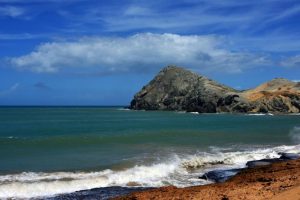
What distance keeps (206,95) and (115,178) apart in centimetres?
11735

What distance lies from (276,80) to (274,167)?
13811 centimetres

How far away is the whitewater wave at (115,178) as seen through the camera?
24.2 m

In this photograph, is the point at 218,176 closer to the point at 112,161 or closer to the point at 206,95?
the point at 112,161

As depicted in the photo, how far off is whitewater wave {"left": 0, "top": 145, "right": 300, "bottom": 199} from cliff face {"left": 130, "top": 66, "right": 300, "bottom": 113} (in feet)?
343

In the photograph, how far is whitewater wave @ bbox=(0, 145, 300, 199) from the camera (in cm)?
2425

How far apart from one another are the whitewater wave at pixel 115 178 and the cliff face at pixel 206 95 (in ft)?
343

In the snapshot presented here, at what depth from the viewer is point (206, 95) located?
470ft

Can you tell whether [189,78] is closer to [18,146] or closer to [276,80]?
[276,80]

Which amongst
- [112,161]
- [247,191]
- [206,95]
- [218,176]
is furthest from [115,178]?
[206,95]

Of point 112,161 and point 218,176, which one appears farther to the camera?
point 112,161

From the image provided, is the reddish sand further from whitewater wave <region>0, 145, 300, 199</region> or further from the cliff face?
the cliff face

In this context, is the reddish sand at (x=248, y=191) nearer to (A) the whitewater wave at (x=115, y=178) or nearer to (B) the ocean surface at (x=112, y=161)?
(A) the whitewater wave at (x=115, y=178)

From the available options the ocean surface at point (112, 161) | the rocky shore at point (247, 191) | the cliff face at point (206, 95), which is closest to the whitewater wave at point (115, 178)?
the ocean surface at point (112, 161)

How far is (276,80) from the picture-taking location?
15788cm
